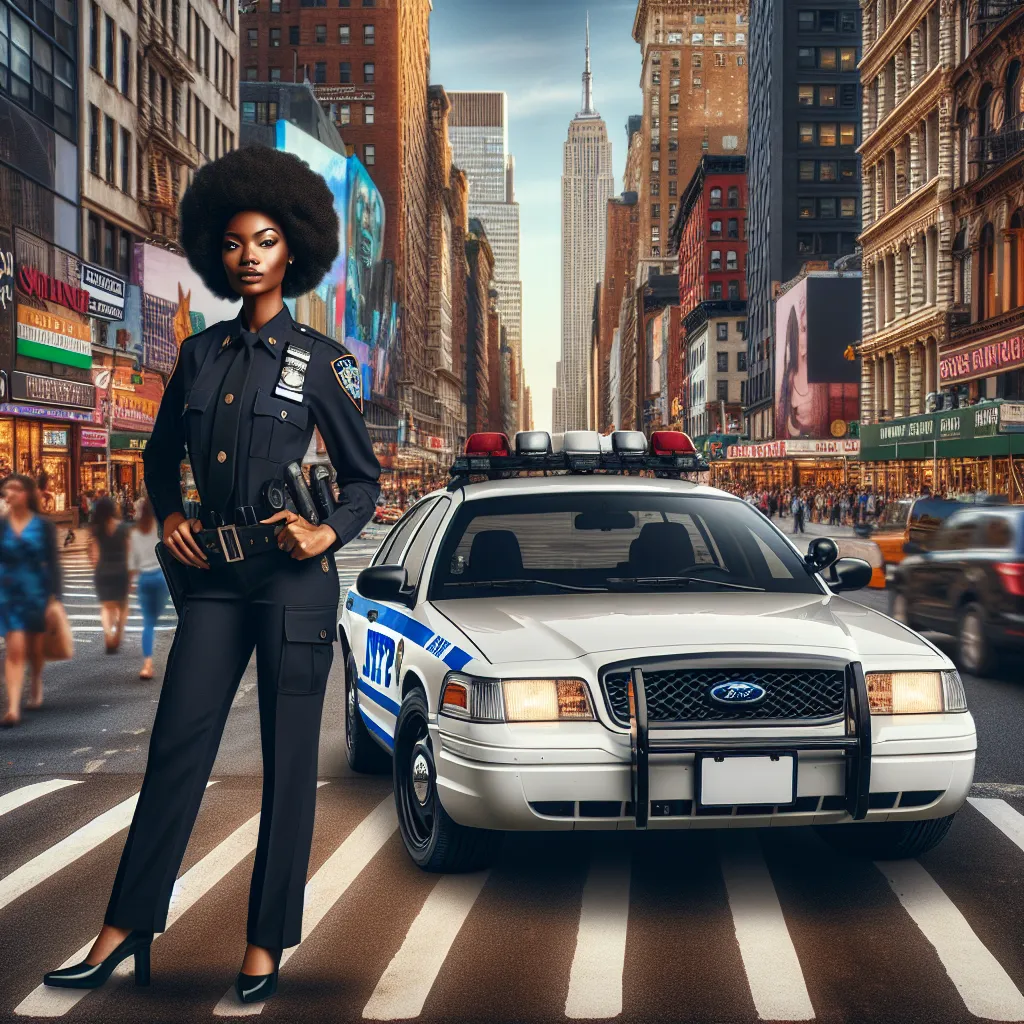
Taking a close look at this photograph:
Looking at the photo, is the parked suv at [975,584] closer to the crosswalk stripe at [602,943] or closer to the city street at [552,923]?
the city street at [552,923]

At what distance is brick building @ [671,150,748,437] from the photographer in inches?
4936

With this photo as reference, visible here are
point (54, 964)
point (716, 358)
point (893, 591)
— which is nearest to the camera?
point (54, 964)

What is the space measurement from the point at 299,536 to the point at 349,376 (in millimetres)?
552

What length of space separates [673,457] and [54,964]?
4.33 meters

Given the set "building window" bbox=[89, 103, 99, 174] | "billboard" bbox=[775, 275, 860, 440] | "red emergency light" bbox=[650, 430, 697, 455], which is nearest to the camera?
"red emergency light" bbox=[650, 430, 697, 455]

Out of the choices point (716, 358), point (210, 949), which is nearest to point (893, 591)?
point (210, 949)

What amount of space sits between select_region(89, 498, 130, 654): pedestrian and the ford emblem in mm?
8298

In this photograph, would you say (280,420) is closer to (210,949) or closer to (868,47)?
(210,949)

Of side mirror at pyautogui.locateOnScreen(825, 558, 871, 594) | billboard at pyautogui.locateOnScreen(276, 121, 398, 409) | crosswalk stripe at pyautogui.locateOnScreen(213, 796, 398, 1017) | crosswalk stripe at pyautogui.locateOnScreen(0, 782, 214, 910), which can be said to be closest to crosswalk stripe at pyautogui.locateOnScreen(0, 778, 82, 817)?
crosswalk stripe at pyautogui.locateOnScreen(0, 782, 214, 910)

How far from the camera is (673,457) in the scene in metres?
7.39

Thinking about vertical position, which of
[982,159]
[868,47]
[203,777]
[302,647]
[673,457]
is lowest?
[203,777]

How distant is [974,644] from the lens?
11609 mm

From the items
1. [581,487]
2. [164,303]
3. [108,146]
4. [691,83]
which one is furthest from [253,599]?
[691,83]

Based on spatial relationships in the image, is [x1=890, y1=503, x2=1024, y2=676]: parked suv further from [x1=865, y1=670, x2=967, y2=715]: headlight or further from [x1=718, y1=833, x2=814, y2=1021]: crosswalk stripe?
[x1=865, y1=670, x2=967, y2=715]: headlight
